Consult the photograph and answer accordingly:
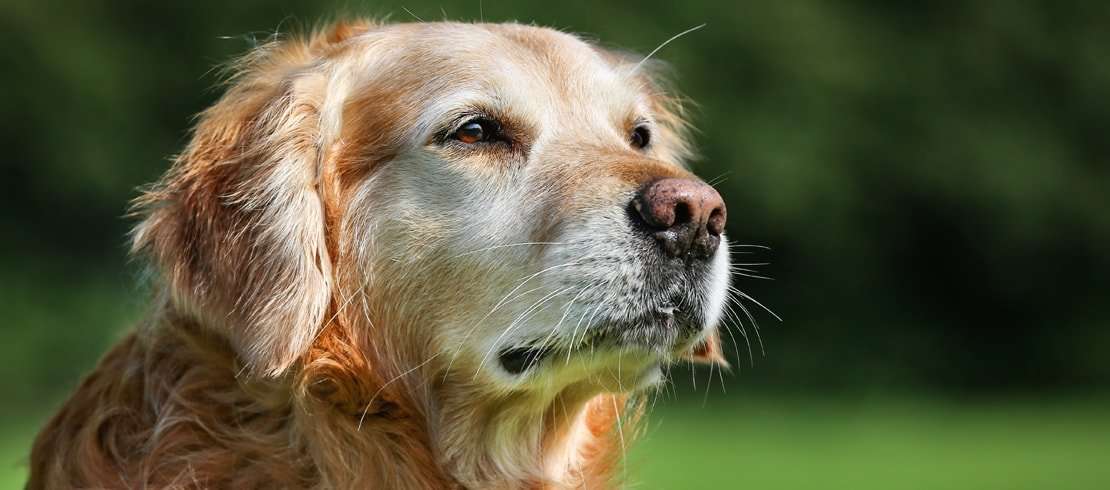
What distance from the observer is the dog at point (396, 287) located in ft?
12.9

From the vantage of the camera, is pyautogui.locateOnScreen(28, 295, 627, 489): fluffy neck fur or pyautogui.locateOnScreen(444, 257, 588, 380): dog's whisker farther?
pyautogui.locateOnScreen(28, 295, 627, 489): fluffy neck fur

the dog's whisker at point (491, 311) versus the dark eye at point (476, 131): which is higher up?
the dark eye at point (476, 131)

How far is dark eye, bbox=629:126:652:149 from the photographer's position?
4871mm

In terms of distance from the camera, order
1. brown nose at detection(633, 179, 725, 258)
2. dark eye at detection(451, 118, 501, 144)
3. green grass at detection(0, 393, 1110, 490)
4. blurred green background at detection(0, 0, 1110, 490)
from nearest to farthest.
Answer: brown nose at detection(633, 179, 725, 258) → dark eye at detection(451, 118, 501, 144) → green grass at detection(0, 393, 1110, 490) → blurred green background at detection(0, 0, 1110, 490)

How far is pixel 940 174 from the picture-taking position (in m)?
20.8

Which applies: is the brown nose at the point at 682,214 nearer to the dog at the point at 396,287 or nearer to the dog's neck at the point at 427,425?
the dog at the point at 396,287

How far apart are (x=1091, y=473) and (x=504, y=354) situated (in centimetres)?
962

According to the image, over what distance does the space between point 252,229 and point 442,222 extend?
0.57 meters

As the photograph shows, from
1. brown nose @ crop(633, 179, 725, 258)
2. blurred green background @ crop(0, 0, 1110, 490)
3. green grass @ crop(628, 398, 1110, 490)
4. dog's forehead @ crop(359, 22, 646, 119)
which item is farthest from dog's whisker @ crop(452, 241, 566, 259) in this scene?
blurred green background @ crop(0, 0, 1110, 490)

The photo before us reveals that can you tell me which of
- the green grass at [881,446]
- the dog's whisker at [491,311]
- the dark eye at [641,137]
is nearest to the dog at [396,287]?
the dog's whisker at [491,311]

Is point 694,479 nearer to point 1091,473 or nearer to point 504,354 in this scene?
point 1091,473

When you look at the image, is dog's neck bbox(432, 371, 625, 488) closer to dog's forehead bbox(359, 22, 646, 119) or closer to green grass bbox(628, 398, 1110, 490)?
dog's forehead bbox(359, 22, 646, 119)

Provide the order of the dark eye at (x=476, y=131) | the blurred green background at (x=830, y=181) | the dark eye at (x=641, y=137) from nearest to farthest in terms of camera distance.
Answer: the dark eye at (x=476, y=131) → the dark eye at (x=641, y=137) → the blurred green background at (x=830, y=181)

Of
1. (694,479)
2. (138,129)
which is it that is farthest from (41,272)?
(694,479)
